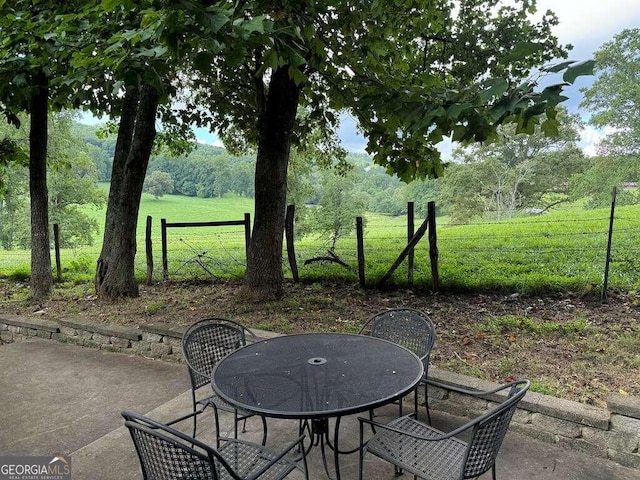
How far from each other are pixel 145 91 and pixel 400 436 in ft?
17.9

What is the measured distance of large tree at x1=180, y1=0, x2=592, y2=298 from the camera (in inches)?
99.3

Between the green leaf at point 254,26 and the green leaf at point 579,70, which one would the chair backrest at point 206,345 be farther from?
the green leaf at point 579,70

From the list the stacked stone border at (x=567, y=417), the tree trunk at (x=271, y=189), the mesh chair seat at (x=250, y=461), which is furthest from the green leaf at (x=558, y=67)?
the tree trunk at (x=271, y=189)

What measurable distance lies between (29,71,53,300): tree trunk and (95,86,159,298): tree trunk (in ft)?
3.24

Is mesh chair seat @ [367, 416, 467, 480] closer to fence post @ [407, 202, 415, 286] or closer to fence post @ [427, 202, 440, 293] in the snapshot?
fence post @ [427, 202, 440, 293]

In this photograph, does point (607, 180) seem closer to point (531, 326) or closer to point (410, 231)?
point (410, 231)

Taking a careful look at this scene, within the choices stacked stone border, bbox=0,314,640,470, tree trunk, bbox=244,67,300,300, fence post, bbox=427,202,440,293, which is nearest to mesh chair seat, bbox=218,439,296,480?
stacked stone border, bbox=0,314,640,470

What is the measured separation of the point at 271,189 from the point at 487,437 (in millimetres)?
4186

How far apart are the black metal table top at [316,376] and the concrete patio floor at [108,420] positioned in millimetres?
637

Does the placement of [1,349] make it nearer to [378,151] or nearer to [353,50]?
[378,151]

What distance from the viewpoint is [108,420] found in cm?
312

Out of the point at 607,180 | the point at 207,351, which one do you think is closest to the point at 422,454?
the point at 207,351

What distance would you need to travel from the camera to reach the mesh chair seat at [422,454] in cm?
186

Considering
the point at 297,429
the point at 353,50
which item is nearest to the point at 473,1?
the point at 353,50
